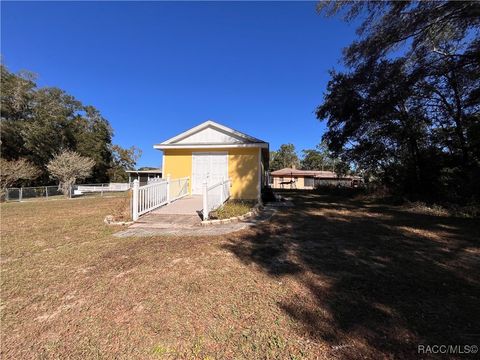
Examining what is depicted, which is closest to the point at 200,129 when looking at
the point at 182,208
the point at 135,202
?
the point at 182,208

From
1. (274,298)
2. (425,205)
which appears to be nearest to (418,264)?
(274,298)

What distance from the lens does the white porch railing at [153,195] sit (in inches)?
291

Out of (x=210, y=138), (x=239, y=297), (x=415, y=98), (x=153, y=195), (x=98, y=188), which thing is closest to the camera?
(x=239, y=297)

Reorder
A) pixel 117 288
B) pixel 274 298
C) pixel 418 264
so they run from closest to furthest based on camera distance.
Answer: pixel 274 298
pixel 117 288
pixel 418 264

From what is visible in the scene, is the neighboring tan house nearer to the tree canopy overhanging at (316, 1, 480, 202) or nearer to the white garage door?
the tree canopy overhanging at (316, 1, 480, 202)

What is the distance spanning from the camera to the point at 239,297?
3.13 metres

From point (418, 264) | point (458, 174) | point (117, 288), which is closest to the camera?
point (117, 288)

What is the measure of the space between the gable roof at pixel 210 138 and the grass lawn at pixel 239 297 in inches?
261

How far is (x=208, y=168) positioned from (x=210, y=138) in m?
1.47

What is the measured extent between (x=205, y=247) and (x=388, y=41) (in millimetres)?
8082

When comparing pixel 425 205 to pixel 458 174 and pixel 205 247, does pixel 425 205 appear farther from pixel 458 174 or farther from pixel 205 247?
pixel 205 247

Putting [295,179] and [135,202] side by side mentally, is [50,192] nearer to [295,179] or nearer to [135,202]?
[135,202]

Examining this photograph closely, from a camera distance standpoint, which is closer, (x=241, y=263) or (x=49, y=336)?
(x=49, y=336)

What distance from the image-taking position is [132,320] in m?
2.71
